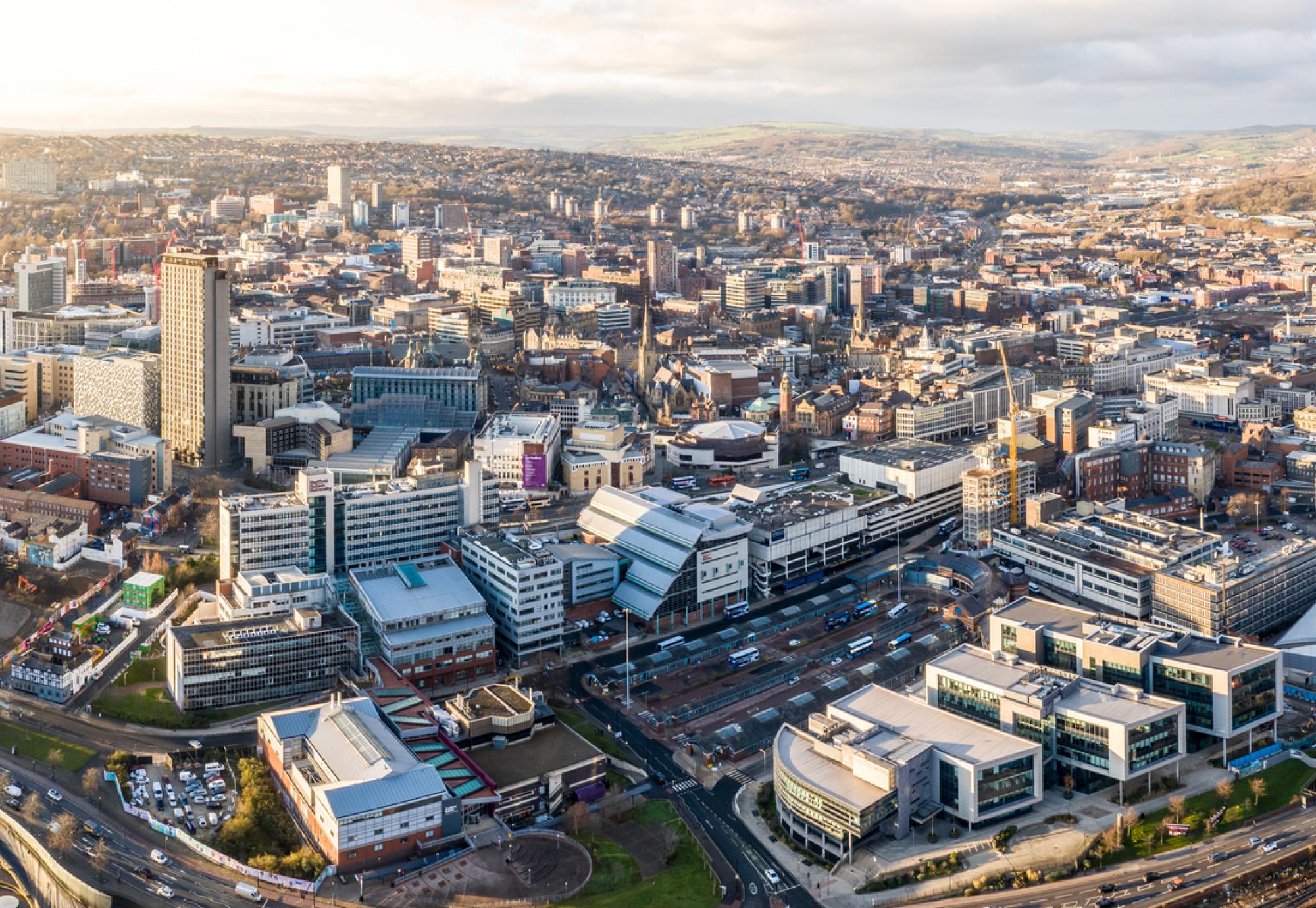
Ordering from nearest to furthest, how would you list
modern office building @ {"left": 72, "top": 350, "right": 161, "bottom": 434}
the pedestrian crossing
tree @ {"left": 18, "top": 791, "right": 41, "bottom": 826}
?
1. tree @ {"left": 18, "top": 791, "right": 41, "bottom": 826}
2. the pedestrian crossing
3. modern office building @ {"left": 72, "top": 350, "right": 161, "bottom": 434}

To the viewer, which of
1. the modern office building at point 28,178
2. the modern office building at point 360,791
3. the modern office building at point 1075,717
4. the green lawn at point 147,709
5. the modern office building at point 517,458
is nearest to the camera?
the modern office building at point 360,791

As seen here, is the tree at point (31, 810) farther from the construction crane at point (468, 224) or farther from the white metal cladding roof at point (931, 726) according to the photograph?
the construction crane at point (468, 224)

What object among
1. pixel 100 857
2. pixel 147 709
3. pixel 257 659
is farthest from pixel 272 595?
pixel 100 857

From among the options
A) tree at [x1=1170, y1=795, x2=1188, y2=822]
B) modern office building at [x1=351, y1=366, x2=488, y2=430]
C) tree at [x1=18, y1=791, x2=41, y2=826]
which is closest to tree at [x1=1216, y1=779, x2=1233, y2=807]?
tree at [x1=1170, y1=795, x2=1188, y2=822]

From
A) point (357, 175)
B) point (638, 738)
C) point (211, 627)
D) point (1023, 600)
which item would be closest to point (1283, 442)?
point (1023, 600)

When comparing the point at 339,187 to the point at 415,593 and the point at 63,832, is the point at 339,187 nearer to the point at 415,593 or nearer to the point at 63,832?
the point at 415,593

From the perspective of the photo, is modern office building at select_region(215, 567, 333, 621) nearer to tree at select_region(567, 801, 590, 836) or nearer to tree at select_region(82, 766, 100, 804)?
tree at select_region(82, 766, 100, 804)

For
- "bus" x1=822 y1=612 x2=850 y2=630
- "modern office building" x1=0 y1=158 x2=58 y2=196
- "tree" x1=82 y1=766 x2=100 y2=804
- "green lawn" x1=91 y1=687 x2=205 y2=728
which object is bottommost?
"tree" x1=82 y1=766 x2=100 y2=804

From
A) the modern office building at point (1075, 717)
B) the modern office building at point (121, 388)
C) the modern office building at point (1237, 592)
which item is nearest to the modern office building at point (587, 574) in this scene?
the modern office building at point (1075, 717)
